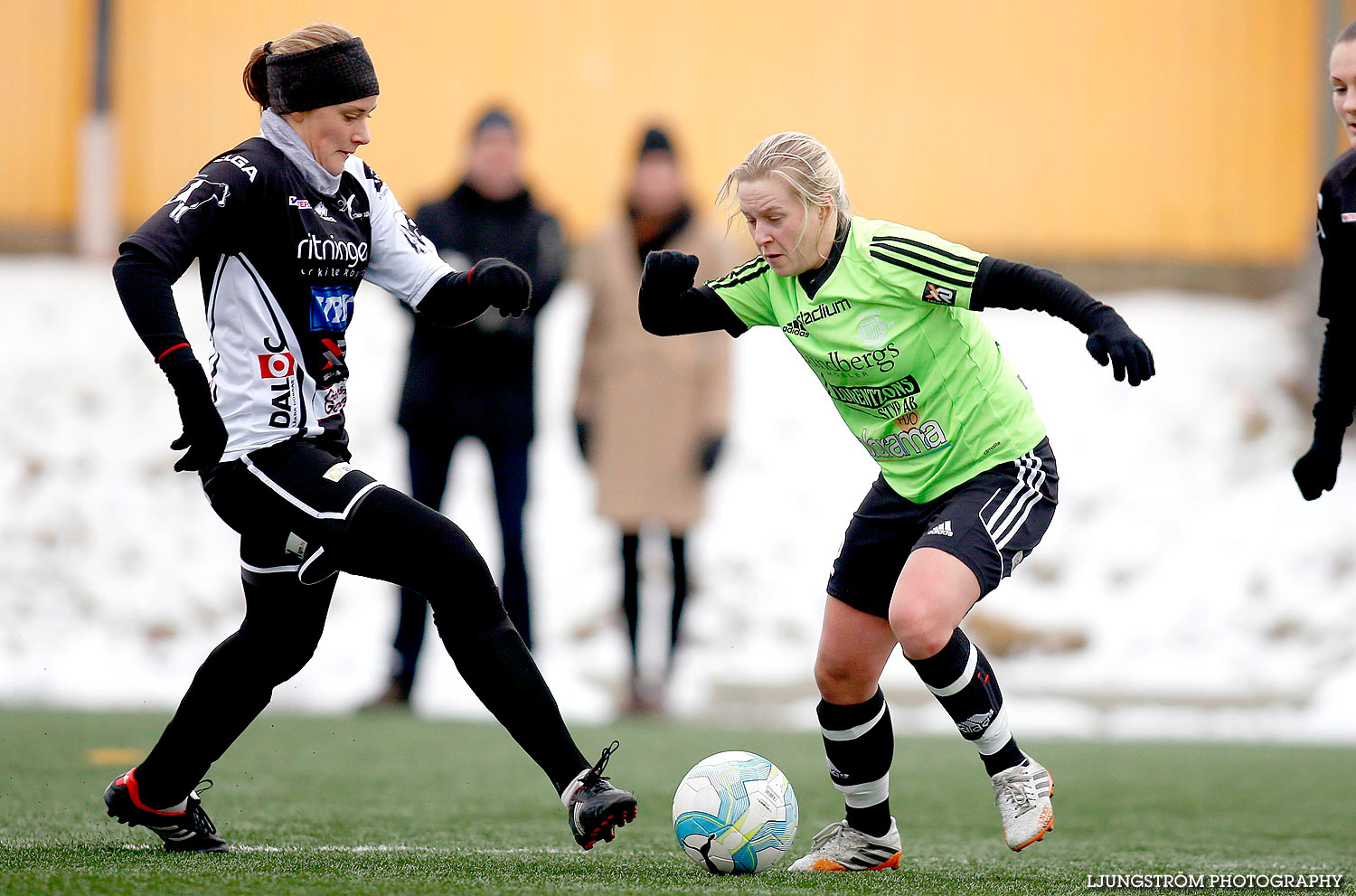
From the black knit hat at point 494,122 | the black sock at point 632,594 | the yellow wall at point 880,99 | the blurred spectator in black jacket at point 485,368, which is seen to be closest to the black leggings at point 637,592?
the black sock at point 632,594

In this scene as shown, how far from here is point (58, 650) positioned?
8086mm

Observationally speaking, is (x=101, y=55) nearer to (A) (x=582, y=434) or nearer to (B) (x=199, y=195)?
(A) (x=582, y=434)

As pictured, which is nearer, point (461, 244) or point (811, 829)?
point (811, 829)

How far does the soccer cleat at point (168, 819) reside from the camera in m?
3.34

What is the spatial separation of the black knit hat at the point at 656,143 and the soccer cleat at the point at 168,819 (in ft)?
13.2

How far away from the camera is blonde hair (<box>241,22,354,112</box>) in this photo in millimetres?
3279

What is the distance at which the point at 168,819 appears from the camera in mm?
3373

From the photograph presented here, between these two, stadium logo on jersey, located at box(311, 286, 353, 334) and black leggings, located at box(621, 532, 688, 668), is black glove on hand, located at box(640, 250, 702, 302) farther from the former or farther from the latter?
black leggings, located at box(621, 532, 688, 668)

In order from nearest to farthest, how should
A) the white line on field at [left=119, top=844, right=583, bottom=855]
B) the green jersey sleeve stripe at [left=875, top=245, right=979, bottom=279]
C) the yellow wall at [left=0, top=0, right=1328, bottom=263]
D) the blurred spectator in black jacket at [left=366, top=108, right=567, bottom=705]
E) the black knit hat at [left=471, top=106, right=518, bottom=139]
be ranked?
1. the green jersey sleeve stripe at [left=875, top=245, right=979, bottom=279]
2. the white line on field at [left=119, top=844, right=583, bottom=855]
3. the blurred spectator in black jacket at [left=366, top=108, right=567, bottom=705]
4. the black knit hat at [left=471, top=106, right=518, bottom=139]
5. the yellow wall at [left=0, top=0, right=1328, bottom=263]

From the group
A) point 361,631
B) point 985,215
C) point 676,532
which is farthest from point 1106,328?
point 985,215

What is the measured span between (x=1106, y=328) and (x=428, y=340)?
158 inches

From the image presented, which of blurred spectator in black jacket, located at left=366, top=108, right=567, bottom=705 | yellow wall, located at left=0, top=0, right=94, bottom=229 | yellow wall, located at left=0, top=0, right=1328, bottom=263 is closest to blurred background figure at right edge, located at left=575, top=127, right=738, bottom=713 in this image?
blurred spectator in black jacket, located at left=366, top=108, right=567, bottom=705

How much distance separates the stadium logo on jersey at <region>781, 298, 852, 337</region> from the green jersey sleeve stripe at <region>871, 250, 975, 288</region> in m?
0.13

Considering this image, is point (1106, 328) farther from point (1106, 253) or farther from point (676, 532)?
point (1106, 253)
